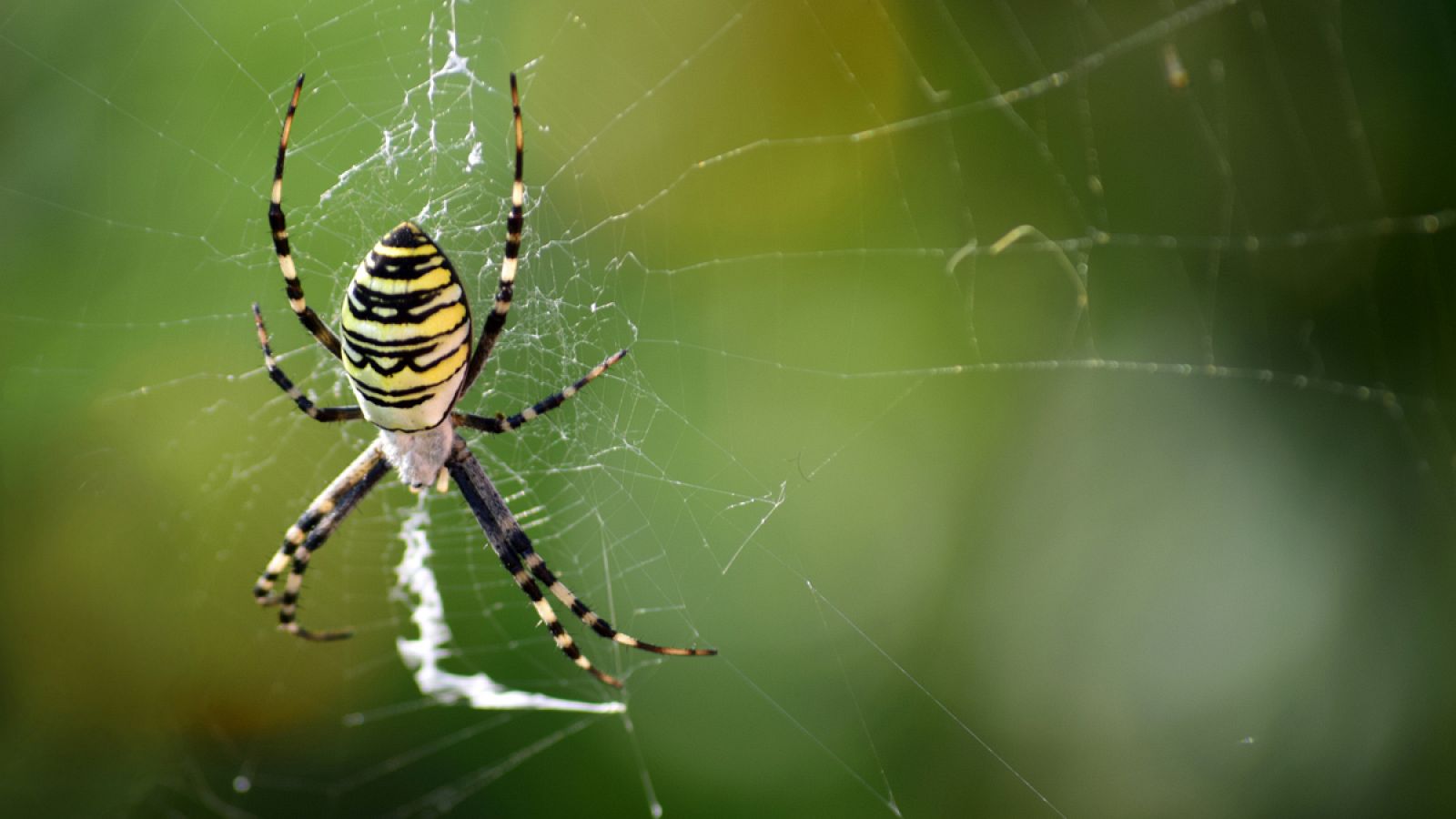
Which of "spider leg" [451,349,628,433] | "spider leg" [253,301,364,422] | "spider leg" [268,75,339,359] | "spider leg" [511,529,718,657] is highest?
"spider leg" [268,75,339,359]

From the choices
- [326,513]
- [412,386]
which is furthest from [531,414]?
[326,513]

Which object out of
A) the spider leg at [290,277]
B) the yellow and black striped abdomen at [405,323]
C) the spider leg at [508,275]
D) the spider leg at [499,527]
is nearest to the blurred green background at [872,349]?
the spider leg at [499,527]

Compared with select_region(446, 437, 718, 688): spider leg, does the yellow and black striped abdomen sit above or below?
above

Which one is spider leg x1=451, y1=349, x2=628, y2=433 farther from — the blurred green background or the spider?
the blurred green background

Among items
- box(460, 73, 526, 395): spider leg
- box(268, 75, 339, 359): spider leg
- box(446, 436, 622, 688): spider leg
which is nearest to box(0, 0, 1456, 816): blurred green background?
box(446, 436, 622, 688): spider leg

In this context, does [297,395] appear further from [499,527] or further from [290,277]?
[499,527]
